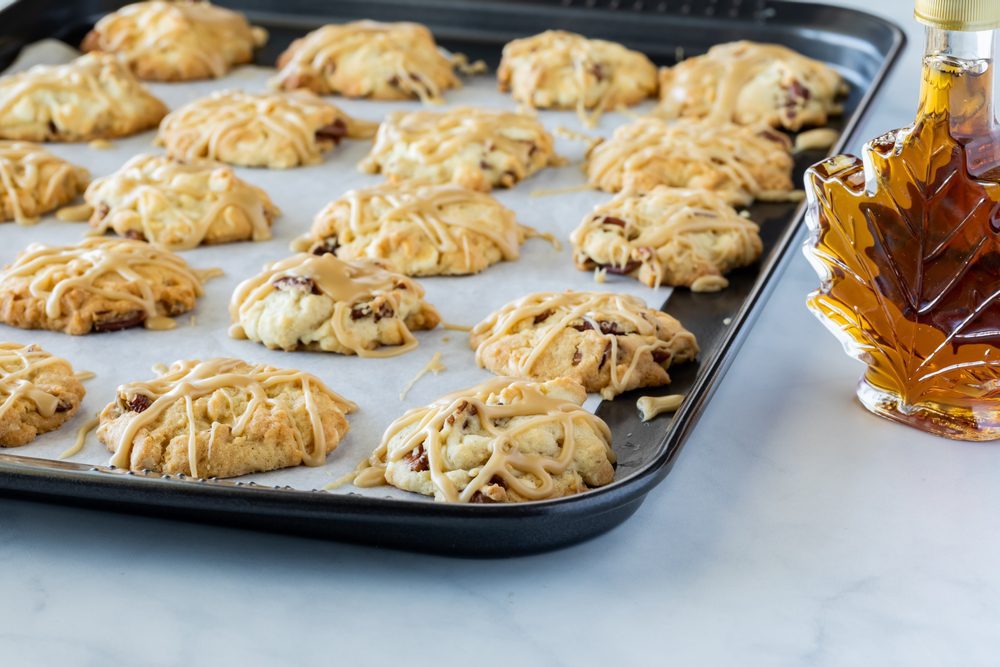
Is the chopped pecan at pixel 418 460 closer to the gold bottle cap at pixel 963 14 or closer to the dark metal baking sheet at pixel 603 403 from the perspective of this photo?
the dark metal baking sheet at pixel 603 403

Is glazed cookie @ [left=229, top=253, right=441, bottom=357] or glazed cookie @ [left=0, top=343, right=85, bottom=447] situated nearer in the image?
glazed cookie @ [left=0, top=343, right=85, bottom=447]

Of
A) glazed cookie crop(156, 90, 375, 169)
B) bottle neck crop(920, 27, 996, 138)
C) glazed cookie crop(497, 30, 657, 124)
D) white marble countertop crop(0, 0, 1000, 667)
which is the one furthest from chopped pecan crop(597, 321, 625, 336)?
glazed cookie crop(497, 30, 657, 124)

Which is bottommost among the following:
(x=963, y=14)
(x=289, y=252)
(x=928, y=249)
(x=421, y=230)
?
(x=289, y=252)

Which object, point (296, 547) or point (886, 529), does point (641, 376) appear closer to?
point (886, 529)

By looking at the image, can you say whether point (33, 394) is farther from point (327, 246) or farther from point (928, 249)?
point (928, 249)

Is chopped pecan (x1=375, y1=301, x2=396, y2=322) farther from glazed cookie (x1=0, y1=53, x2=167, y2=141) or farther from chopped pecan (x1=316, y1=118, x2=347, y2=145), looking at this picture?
glazed cookie (x1=0, y1=53, x2=167, y2=141)

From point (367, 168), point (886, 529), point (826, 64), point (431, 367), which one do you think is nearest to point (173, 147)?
point (367, 168)

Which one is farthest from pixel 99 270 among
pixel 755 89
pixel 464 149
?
pixel 755 89
